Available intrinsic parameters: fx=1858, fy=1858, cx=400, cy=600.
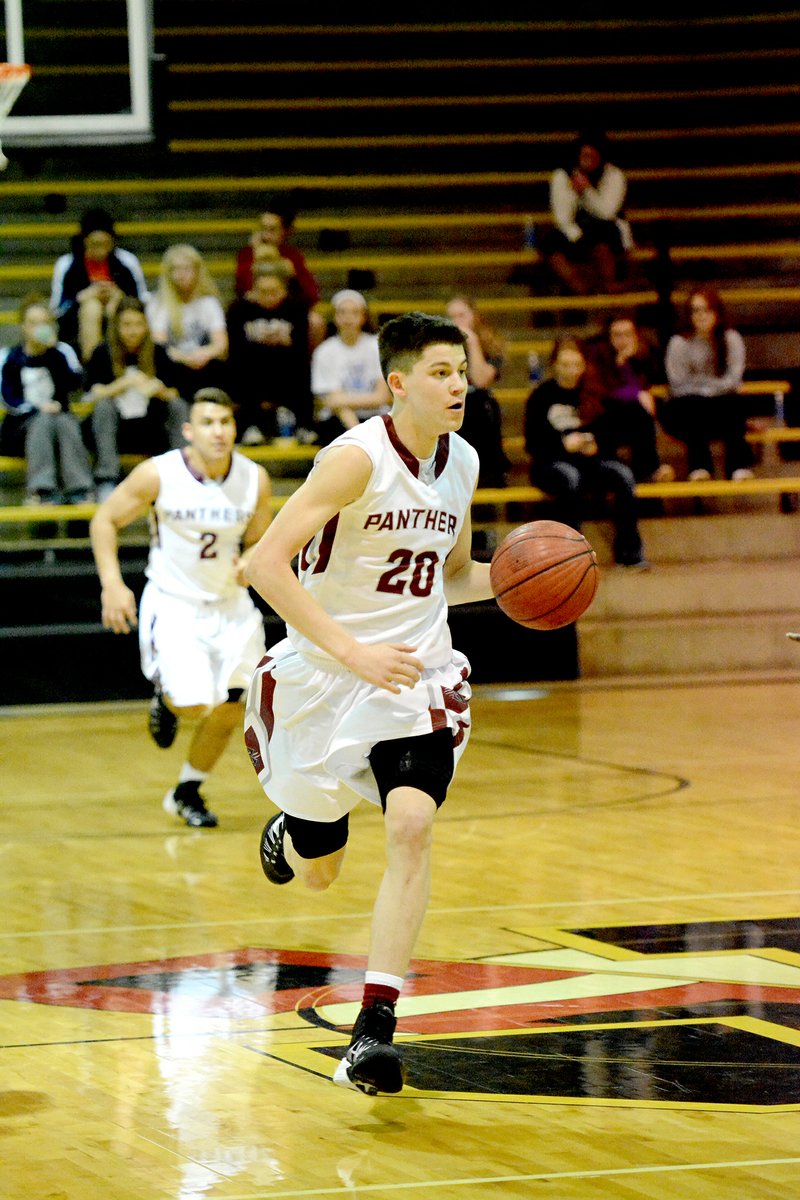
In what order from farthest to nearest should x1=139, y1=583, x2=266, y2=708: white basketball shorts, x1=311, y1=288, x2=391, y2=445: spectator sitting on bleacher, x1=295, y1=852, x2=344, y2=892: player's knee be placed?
x1=311, y1=288, x2=391, y2=445: spectator sitting on bleacher → x1=139, y1=583, x2=266, y2=708: white basketball shorts → x1=295, y1=852, x2=344, y2=892: player's knee

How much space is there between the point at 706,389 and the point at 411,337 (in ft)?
28.9

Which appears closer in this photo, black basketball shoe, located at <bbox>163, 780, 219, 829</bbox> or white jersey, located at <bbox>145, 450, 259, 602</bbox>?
black basketball shoe, located at <bbox>163, 780, 219, 829</bbox>

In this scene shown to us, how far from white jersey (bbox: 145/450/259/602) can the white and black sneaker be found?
4.07m

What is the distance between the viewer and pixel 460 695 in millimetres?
4277

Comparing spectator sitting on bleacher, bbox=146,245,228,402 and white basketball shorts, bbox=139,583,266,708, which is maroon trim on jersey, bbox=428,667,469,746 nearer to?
white basketball shorts, bbox=139,583,266,708

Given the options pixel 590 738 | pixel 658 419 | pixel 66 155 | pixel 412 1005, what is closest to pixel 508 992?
pixel 412 1005

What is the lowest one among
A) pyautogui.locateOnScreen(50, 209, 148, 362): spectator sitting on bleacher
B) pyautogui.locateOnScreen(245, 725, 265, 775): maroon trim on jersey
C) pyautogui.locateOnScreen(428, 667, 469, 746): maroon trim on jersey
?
pyautogui.locateOnScreen(245, 725, 265, 775): maroon trim on jersey

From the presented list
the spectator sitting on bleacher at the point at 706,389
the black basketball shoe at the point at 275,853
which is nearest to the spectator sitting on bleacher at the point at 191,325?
the spectator sitting on bleacher at the point at 706,389

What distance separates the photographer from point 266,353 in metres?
12.3

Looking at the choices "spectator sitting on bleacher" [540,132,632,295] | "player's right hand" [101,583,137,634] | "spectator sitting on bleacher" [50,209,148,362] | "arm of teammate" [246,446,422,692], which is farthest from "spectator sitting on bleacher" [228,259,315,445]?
"arm of teammate" [246,446,422,692]

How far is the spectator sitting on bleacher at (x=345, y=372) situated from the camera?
12.3 meters

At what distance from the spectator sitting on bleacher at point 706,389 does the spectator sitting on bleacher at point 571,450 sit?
99 centimetres

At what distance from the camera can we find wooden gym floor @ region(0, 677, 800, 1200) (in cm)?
349

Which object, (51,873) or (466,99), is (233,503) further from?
(466,99)
